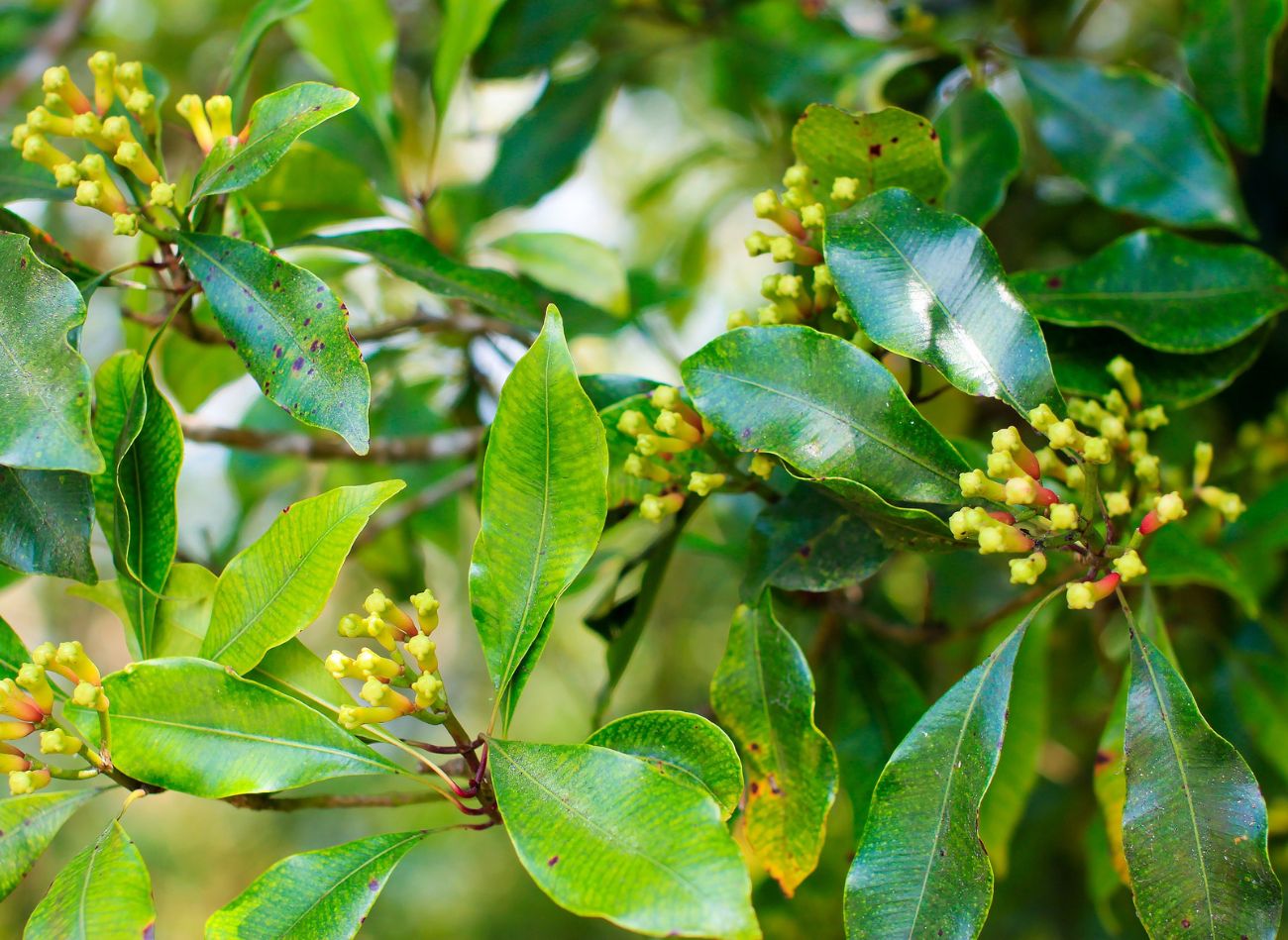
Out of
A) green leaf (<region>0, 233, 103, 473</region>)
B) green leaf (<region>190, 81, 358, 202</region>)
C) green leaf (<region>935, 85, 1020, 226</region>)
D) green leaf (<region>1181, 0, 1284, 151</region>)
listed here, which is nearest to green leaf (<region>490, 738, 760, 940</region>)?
green leaf (<region>0, 233, 103, 473</region>)

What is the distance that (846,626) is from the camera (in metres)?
1.45

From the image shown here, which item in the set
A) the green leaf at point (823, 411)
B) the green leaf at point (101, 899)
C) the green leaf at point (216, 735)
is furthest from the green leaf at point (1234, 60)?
the green leaf at point (101, 899)

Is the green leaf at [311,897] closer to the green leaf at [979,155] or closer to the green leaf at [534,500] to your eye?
the green leaf at [534,500]

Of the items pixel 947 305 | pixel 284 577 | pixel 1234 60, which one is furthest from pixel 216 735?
pixel 1234 60

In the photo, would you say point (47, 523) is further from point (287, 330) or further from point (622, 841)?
point (622, 841)

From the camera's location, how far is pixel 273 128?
36.5 inches

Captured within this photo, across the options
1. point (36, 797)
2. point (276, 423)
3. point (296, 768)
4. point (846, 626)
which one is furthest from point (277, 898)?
point (276, 423)

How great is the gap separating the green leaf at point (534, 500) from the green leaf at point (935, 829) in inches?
12.3

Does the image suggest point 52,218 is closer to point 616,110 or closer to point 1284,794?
point 616,110

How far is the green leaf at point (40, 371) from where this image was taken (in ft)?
2.54

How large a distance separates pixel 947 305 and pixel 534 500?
39 centimetres

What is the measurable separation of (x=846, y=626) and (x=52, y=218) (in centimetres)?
226

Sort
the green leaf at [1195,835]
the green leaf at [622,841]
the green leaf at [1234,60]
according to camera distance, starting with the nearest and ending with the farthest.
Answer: the green leaf at [622,841]
the green leaf at [1195,835]
the green leaf at [1234,60]

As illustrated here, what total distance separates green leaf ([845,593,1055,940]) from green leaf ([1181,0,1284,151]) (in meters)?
0.91
